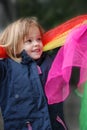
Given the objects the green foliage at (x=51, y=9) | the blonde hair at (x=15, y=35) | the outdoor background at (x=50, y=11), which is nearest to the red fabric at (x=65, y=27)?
the blonde hair at (x=15, y=35)

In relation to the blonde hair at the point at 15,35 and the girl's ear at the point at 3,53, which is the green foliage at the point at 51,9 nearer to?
the blonde hair at the point at 15,35

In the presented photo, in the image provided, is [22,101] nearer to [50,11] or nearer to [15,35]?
[15,35]

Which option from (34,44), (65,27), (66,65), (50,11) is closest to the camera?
(66,65)

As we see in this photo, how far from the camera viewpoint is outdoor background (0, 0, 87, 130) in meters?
9.45

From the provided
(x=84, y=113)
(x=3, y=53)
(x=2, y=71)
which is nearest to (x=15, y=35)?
(x=3, y=53)

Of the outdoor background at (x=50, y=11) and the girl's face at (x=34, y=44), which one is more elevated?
the girl's face at (x=34, y=44)

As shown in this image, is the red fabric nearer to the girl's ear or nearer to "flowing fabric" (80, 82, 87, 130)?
the girl's ear

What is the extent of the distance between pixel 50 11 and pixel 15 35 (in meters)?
5.48

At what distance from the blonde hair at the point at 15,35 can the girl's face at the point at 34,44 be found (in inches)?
1.6

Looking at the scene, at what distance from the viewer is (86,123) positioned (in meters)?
4.06

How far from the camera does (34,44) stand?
14.0 feet

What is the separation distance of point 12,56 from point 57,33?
47 centimetres

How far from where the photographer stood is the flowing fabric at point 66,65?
13.2ft

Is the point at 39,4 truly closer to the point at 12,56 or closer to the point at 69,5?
the point at 69,5
